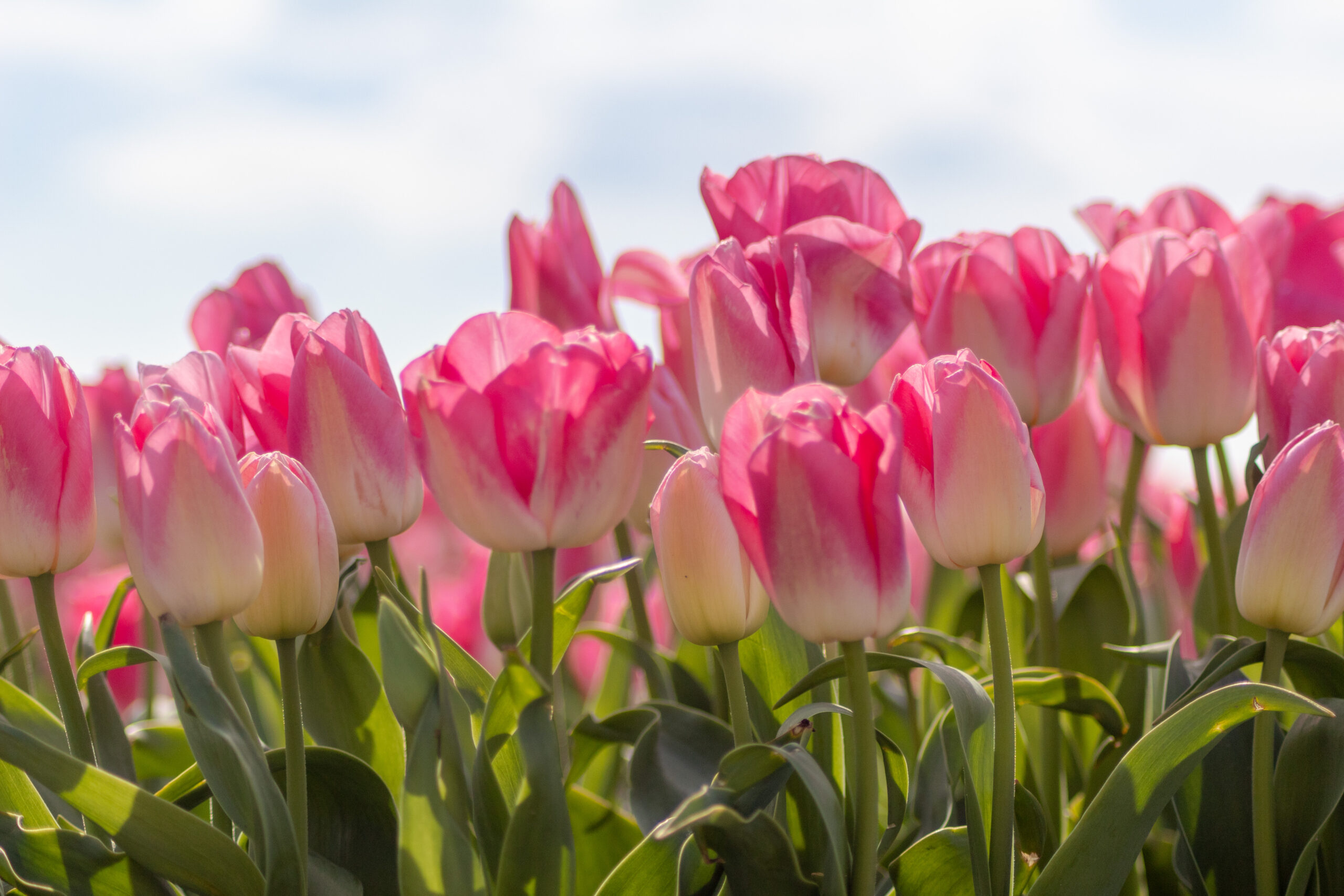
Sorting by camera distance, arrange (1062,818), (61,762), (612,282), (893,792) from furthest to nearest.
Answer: (612,282)
(1062,818)
(893,792)
(61,762)

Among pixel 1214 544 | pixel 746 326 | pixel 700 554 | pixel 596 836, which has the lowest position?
pixel 596 836

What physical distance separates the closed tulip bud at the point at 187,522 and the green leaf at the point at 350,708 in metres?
0.16

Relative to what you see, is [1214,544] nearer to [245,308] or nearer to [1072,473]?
[1072,473]

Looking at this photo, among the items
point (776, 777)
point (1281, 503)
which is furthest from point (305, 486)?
point (1281, 503)

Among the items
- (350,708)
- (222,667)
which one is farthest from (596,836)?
(222,667)

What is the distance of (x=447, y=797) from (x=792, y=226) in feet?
1.37

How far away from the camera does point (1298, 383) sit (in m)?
0.62

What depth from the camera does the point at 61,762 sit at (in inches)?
18.8

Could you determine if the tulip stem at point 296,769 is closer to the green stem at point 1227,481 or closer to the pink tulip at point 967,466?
the pink tulip at point 967,466

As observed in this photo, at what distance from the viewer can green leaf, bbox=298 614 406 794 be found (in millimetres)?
665

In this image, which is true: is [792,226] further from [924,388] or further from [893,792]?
[893,792]

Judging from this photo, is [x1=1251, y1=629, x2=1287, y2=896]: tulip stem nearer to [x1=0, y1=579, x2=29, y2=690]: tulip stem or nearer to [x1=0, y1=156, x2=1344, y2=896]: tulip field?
[x1=0, y1=156, x2=1344, y2=896]: tulip field

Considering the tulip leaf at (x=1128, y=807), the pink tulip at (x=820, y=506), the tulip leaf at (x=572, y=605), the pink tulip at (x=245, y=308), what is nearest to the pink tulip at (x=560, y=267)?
the pink tulip at (x=245, y=308)

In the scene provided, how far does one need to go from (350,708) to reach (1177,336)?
59 cm
